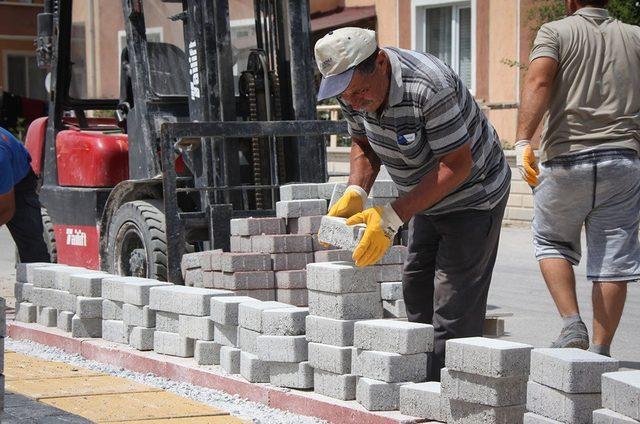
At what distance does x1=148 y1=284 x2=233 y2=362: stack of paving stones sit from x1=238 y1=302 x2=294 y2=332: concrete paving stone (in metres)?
0.40

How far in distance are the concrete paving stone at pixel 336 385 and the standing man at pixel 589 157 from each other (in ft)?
4.13

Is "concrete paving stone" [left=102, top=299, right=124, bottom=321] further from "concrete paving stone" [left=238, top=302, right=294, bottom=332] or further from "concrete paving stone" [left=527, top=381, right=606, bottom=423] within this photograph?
"concrete paving stone" [left=527, top=381, right=606, bottom=423]

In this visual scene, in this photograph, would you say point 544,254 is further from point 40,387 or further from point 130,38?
point 130,38

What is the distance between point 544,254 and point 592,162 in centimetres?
56

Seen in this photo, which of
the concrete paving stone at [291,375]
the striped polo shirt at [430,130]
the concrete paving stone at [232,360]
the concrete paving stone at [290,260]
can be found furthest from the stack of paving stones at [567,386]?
the concrete paving stone at [290,260]

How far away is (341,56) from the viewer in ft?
17.1

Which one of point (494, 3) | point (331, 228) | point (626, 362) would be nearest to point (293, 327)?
point (331, 228)

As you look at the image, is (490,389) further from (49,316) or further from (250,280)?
(49,316)

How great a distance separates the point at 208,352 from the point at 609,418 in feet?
10.1

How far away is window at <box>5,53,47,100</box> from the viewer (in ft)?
128

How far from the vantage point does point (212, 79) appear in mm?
9133

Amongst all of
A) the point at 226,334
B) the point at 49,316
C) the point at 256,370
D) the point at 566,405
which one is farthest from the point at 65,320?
the point at 566,405

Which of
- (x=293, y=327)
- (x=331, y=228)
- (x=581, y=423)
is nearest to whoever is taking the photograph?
(x=581, y=423)

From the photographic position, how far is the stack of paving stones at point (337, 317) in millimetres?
5699
